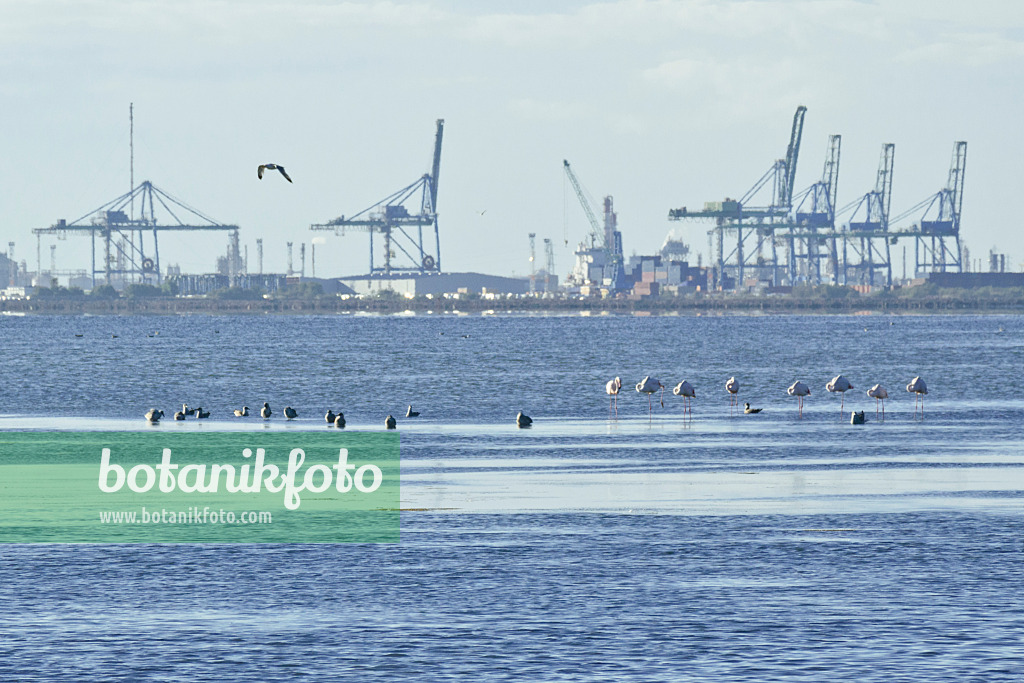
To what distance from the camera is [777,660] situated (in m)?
25.1

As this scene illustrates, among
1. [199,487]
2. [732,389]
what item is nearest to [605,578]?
[199,487]

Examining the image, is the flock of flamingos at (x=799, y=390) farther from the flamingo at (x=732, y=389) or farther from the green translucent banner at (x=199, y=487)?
the green translucent banner at (x=199, y=487)

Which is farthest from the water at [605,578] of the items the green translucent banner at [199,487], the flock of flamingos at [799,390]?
the flock of flamingos at [799,390]

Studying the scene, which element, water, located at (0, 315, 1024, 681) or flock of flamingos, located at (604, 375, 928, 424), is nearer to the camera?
water, located at (0, 315, 1024, 681)

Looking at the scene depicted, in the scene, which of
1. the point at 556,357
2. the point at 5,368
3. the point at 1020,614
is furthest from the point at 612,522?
the point at 556,357

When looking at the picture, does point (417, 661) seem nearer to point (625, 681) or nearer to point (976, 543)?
point (625, 681)

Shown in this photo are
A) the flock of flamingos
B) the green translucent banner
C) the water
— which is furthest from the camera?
the flock of flamingos

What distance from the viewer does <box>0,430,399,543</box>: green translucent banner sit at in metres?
37.6

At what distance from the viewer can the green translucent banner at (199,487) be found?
123 ft

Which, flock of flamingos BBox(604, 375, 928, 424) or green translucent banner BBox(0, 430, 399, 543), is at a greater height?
flock of flamingos BBox(604, 375, 928, 424)

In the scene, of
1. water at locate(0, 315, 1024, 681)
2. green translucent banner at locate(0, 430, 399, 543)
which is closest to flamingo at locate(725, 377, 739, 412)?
water at locate(0, 315, 1024, 681)

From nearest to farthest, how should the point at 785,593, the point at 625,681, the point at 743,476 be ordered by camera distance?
the point at 625,681
the point at 785,593
the point at 743,476

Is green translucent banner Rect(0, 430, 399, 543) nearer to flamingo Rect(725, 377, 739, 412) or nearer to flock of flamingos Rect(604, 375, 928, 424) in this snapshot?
flock of flamingos Rect(604, 375, 928, 424)

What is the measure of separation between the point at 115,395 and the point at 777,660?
74.7m
